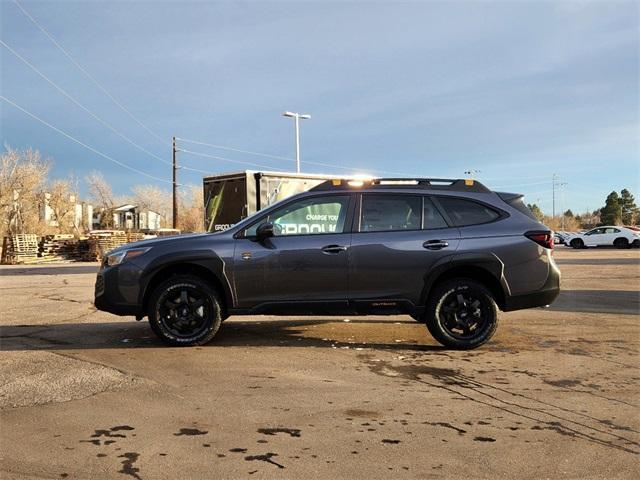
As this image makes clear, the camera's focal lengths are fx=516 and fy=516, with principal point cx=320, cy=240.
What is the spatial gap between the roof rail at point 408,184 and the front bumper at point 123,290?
93.7 inches

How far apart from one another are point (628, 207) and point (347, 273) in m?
106

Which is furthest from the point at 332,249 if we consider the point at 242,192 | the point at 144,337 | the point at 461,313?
the point at 242,192

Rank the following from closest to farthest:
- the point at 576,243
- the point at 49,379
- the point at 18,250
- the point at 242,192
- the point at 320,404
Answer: the point at 320,404 < the point at 49,379 < the point at 242,192 < the point at 18,250 < the point at 576,243

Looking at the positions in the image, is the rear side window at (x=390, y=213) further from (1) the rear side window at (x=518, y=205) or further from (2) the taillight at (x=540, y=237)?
(2) the taillight at (x=540, y=237)

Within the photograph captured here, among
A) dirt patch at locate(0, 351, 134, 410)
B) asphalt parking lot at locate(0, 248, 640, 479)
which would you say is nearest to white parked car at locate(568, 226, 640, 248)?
asphalt parking lot at locate(0, 248, 640, 479)

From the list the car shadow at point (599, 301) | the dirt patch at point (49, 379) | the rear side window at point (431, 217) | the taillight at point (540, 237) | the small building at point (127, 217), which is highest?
the small building at point (127, 217)

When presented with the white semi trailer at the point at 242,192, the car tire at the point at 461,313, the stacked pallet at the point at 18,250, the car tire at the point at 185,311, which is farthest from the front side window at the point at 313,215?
the stacked pallet at the point at 18,250

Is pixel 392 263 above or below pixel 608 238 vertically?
below

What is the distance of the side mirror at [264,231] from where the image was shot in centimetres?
594

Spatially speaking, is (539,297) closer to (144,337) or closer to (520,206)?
(520,206)

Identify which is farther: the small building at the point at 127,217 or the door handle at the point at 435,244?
the small building at the point at 127,217

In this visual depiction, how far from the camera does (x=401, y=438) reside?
11.6ft

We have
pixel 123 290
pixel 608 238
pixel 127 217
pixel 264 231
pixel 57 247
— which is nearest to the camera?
pixel 264 231

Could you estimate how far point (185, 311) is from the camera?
6105 mm
